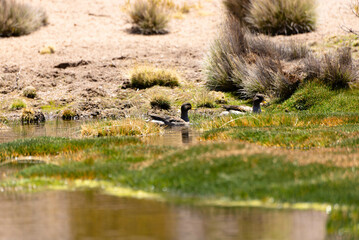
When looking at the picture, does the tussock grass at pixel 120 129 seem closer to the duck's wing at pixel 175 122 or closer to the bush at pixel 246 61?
the duck's wing at pixel 175 122

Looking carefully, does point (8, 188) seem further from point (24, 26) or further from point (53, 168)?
point (24, 26)

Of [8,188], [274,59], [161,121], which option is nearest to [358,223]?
[8,188]

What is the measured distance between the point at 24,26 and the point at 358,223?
114 feet

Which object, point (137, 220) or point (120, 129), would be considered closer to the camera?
point (137, 220)

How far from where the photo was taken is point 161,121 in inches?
821

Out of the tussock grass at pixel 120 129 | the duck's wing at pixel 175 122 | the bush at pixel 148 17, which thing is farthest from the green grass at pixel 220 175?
the bush at pixel 148 17

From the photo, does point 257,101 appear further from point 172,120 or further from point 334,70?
point 334,70

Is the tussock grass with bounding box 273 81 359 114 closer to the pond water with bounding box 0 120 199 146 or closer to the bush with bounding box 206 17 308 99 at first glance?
the bush with bounding box 206 17 308 99

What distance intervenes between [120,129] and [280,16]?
18518 mm

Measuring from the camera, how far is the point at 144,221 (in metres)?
7.02

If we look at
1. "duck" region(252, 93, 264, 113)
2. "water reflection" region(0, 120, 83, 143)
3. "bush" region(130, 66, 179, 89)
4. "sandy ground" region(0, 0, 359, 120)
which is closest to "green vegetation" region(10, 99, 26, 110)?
"sandy ground" region(0, 0, 359, 120)

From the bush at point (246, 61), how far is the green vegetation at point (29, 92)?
8825mm

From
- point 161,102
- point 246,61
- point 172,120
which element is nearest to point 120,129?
point 172,120

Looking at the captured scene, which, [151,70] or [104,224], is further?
[151,70]
